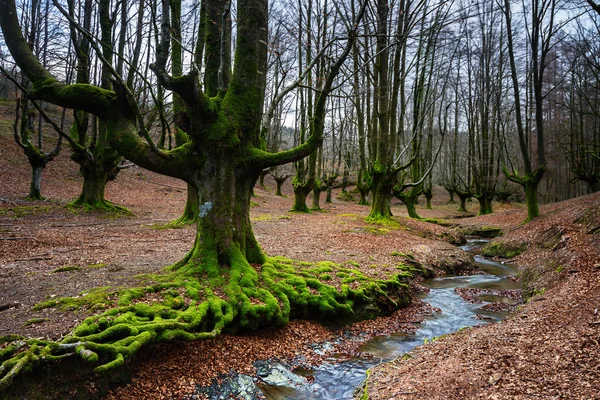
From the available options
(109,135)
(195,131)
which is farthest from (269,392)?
(109,135)

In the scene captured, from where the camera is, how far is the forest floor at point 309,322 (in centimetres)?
366

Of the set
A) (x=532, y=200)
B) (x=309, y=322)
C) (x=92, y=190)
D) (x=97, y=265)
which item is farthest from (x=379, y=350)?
(x=532, y=200)

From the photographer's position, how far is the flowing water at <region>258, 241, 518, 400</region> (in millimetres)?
4363

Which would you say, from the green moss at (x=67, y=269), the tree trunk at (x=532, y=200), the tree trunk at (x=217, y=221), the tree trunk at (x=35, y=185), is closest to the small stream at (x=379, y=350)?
the tree trunk at (x=217, y=221)

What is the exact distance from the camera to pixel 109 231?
11.0 meters

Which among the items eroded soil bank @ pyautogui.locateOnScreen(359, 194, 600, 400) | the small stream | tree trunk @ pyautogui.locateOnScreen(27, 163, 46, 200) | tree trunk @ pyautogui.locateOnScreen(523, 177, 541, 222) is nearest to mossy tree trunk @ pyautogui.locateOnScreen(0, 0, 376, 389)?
the small stream

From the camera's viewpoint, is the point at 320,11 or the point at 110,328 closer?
the point at 110,328

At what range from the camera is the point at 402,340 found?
19.2 feet

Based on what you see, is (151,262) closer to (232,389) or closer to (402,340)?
(232,389)

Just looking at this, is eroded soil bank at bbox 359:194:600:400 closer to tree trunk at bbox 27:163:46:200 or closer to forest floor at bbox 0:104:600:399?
forest floor at bbox 0:104:600:399

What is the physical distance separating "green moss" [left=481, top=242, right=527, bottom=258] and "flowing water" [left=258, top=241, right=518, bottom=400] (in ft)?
9.68

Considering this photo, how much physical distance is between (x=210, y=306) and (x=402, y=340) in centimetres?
323

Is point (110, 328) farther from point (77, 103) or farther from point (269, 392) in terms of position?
point (77, 103)

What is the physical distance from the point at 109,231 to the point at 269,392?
8923mm
